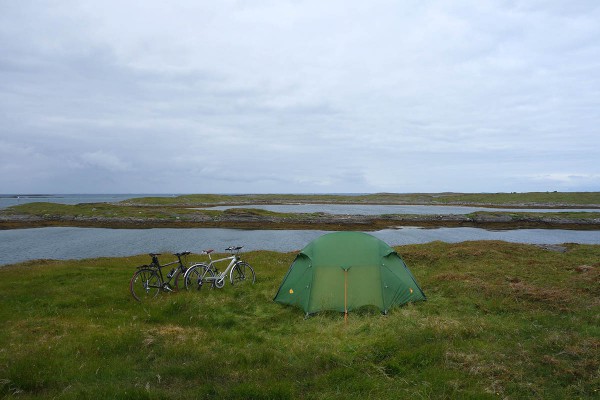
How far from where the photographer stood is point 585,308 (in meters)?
11.8

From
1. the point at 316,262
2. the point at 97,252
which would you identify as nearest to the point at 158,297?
the point at 316,262

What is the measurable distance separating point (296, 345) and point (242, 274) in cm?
824

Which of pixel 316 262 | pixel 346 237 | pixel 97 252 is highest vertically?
pixel 346 237

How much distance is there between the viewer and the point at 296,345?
935 cm

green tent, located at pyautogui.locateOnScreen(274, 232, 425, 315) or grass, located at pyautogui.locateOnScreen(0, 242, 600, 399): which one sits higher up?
green tent, located at pyautogui.locateOnScreen(274, 232, 425, 315)

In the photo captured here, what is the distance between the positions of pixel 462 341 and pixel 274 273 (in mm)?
11574

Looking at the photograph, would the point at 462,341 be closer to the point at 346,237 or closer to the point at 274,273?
the point at 346,237

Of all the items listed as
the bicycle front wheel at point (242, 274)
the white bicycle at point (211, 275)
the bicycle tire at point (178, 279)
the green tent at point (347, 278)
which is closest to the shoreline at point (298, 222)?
the bicycle front wheel at point (242, 274)

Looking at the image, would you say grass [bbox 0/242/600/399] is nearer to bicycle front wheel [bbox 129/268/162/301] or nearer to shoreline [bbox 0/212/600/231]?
bicycle front wheel [bbox 129/268/162/301]

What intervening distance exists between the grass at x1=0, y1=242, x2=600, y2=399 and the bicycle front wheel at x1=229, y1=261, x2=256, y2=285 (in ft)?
3.68

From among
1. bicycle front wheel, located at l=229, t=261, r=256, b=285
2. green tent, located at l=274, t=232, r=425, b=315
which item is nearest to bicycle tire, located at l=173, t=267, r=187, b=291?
bicycle front wheel, located at l=229, t=261, r=256, b=285

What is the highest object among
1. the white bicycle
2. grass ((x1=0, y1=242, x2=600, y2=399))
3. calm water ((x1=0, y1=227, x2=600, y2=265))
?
the white bicycle

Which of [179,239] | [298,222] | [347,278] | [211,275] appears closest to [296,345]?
[347,278]

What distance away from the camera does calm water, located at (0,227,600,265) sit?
40469mm
